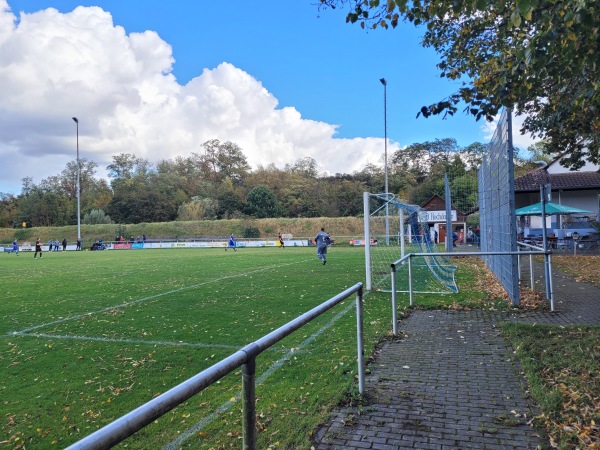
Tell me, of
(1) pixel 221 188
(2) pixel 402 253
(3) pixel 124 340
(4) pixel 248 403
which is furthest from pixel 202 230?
(4) pixel 248 403

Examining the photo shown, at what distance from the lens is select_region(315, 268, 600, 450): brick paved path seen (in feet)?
11.4

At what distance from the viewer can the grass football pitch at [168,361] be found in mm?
3840

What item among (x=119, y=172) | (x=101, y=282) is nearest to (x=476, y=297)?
(x=101, y=282)

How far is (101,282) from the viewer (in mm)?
15516

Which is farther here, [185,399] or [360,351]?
[360,351]

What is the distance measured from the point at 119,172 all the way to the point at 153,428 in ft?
318

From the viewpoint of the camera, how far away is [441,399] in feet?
13.9

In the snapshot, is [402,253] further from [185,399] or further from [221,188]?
[221,188]

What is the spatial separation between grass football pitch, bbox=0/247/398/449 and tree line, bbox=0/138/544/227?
61793 millimetres

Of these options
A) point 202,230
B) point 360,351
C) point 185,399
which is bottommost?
point 360,351

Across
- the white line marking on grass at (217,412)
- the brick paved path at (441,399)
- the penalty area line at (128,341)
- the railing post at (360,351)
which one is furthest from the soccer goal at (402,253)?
the railing post at (360,351)

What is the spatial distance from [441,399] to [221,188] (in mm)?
81399

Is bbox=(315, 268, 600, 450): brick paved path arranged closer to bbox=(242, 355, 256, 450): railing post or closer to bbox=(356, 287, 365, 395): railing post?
bbox=(356, 287, 365, 395): railing post

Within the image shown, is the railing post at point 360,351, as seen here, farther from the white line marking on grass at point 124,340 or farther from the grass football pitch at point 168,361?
the white line marking on grass at point 124,340
